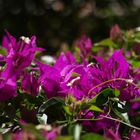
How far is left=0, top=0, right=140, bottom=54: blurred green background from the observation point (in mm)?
3363

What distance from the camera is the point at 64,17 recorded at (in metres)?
3.56

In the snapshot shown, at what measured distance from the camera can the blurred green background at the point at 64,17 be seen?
3.36m

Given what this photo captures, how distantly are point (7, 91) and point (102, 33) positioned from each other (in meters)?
2.41

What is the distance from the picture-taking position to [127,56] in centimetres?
166

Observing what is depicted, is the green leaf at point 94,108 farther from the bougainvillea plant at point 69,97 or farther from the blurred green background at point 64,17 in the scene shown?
the blurred green background at point 64,17

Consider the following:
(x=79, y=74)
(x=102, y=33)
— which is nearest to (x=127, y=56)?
(x=79, y=74)

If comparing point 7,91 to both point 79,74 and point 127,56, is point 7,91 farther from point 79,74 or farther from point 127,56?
point 127,56

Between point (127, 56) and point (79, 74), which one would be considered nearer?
point (79, 74)

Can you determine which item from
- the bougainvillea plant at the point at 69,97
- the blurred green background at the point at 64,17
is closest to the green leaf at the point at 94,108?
the bougainvillea plant at the point at 69,97

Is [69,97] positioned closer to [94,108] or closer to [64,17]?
[94,108]

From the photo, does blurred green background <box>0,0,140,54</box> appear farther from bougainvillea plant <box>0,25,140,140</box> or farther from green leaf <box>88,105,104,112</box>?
green leaf <box>88,105,104,112</box>

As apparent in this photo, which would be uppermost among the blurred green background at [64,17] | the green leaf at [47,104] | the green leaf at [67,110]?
the blurred green background at [64,17]

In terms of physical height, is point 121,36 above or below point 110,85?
above

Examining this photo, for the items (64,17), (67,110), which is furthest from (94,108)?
(64,17)
